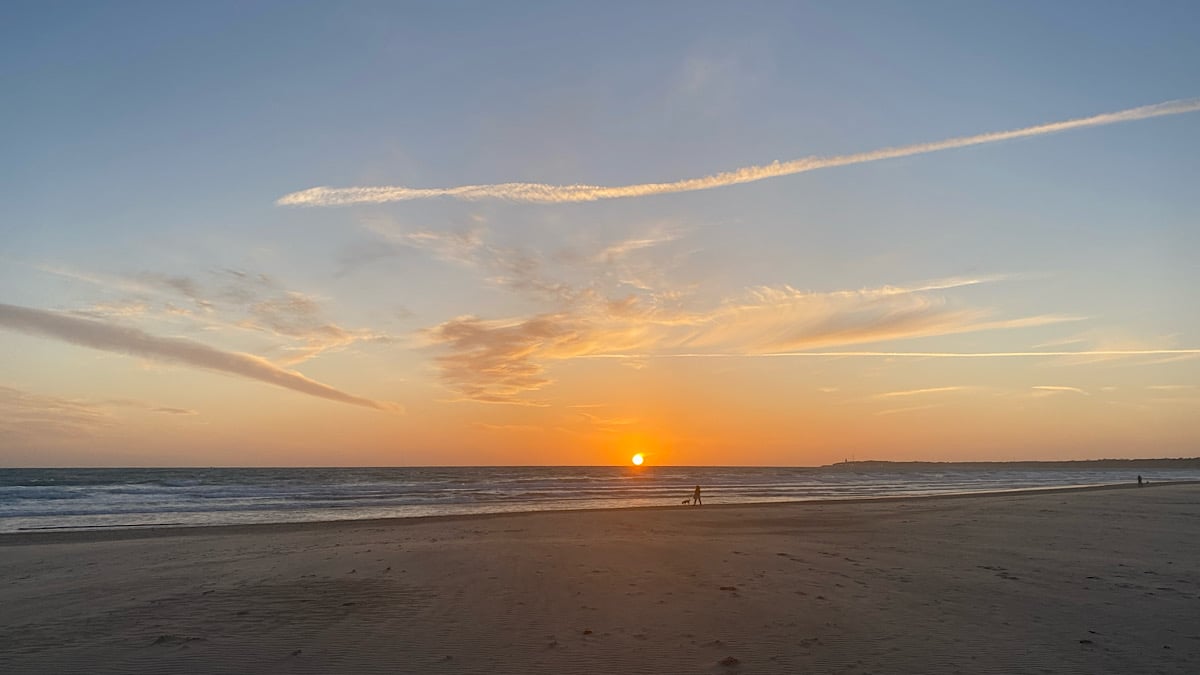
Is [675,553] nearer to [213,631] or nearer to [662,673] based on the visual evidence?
[662,673]

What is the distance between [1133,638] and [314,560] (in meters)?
14.2

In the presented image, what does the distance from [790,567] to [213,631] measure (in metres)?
9.77

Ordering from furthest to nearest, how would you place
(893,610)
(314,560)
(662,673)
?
(314,560) → (893,610) → (662,673)

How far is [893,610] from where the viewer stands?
9.78 metres

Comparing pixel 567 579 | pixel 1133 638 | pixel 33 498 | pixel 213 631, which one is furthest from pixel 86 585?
pixel 33 498

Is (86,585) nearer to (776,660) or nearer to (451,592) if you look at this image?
(451,592)

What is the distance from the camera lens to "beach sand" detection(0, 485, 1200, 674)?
775cm

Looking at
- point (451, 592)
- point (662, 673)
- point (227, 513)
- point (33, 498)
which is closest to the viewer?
point (662, 673)

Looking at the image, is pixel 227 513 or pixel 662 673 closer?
pixel 662 673

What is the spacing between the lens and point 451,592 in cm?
1121

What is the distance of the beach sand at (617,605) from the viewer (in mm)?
7754

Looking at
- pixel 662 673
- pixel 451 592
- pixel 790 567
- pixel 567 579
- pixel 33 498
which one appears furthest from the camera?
pixel 33 498

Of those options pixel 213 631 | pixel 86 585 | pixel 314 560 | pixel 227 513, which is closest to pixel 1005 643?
pixel 213 631

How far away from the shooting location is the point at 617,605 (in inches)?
402
